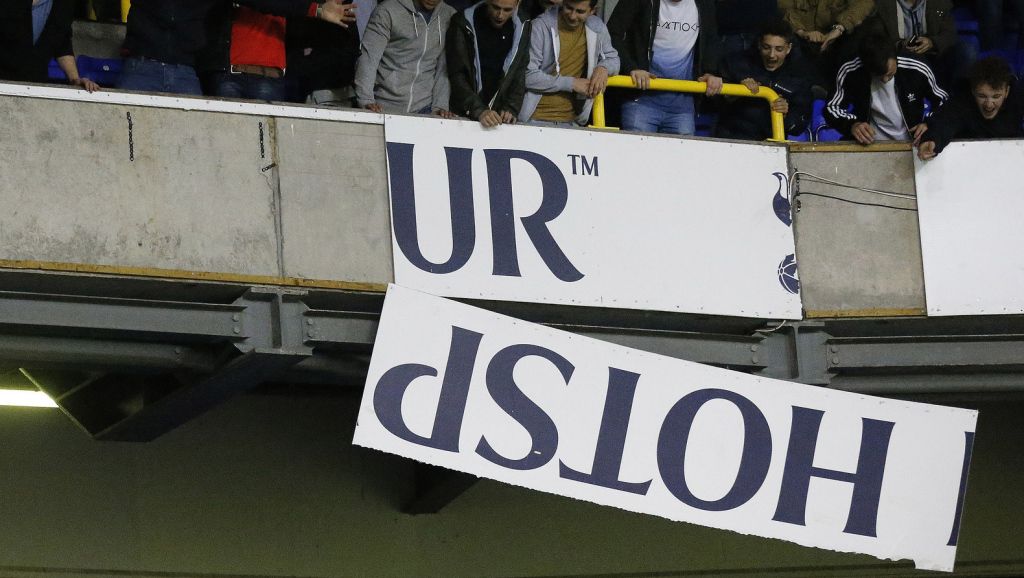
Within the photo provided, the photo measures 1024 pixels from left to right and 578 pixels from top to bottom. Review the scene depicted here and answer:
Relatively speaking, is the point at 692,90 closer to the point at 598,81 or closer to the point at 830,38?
the point at 598,81

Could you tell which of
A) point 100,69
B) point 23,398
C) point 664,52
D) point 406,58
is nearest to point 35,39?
point 100,69

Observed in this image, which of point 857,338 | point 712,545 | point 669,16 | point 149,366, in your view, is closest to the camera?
point 149,366

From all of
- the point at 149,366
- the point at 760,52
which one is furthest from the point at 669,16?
the point at 149,366

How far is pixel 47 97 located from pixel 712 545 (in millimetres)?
5680

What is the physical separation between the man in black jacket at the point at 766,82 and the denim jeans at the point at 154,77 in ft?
9.72

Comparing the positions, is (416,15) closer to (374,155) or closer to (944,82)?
(374,155)

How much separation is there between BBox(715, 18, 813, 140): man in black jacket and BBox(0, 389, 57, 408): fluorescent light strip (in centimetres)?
416

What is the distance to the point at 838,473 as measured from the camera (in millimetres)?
7477

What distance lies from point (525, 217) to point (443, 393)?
106cm

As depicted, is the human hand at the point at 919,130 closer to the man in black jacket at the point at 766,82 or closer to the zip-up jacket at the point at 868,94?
the zip-up jacket at the point at 868,94

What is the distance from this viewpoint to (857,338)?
796cm

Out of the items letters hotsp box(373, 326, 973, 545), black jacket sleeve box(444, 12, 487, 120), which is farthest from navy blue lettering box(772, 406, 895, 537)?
black jacket sleeve box(444, 12, 487, 120)

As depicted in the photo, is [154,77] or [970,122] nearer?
[154,77]

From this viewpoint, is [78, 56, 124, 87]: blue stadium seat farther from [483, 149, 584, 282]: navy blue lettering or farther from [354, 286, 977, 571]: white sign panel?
[354, 286, 977, 571]: white sign panel
